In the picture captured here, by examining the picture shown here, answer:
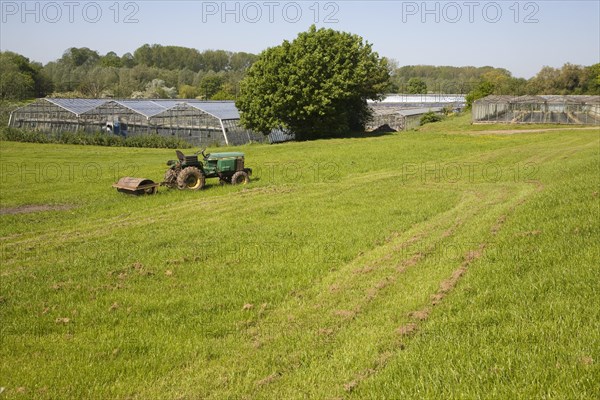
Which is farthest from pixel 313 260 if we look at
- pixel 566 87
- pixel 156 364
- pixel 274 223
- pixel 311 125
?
pixel 566 87

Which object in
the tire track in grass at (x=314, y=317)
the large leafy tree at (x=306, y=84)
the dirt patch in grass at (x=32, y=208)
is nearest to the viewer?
the tire track in grass at (x=314, y=317)

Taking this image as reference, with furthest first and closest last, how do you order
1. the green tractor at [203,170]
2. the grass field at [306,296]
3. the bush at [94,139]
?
the bush at [94,139]
the green tractor at [203,170]
the grass field at [306,296]

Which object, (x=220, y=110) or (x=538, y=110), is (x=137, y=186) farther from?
(x=538, y=110)

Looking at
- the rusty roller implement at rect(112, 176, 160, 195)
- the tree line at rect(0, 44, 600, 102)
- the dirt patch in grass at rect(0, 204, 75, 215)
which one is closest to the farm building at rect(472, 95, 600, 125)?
the tree line at rect(0, 44, 600, 102)

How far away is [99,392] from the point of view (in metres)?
6.01

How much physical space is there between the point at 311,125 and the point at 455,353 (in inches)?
1665

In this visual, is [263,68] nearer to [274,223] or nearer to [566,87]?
[274,223]

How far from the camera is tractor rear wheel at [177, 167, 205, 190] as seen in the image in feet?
66.4

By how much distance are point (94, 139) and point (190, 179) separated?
30902 millimetres

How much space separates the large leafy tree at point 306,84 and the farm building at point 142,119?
3301 millimetres

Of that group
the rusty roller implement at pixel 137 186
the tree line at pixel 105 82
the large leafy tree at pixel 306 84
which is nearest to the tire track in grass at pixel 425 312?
the rusty roller implement at pixel 137 186

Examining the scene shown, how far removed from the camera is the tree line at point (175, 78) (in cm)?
8169

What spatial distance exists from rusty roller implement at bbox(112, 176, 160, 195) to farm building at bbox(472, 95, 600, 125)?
150 ft

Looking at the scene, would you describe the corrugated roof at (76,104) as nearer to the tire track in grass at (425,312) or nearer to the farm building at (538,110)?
the farm building at (538,110)
